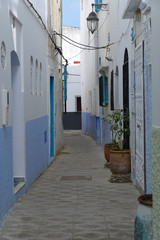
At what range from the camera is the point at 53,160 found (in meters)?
13.2

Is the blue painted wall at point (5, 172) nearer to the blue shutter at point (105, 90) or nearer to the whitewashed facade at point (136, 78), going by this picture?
the whitewashed facade at point (136, 78)

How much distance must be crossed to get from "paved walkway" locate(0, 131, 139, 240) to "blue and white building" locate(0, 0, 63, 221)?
31 centimetres

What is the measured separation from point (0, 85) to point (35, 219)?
1.97 meters

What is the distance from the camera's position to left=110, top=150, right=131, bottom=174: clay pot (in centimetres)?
972

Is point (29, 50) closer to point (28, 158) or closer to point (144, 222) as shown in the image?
point (28, 158)

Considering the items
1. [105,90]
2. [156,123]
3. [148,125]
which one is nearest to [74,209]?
[148,125]

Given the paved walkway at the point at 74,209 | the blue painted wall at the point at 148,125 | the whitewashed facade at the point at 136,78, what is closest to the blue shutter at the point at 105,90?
the whitewashed facade at the point at 136,78

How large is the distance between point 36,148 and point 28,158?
1.12 metres

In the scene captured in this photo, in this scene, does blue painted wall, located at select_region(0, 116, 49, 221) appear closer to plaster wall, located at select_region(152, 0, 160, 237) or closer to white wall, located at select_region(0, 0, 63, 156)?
white wall, located at select_region(0, 0, 63, 156)

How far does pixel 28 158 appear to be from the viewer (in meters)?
8.59

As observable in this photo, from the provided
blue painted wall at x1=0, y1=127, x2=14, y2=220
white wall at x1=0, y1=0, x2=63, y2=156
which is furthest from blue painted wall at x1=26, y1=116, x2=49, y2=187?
blue painted wall at x1=0, y1=127, x2=14, y2=220

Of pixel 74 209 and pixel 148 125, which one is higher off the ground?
pixel 148 125

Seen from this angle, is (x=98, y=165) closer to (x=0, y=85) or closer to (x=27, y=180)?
(x=27, y=180)

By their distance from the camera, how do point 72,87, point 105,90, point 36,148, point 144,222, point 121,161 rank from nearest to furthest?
1. point 144,222
2. point 36,148
3. point 121,161
4. point 105,90
5. point 72,87
